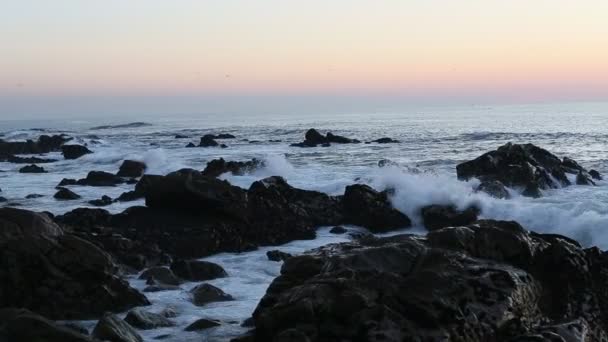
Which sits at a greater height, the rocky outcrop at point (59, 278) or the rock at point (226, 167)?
the rocky outcrop at point (59, 278)

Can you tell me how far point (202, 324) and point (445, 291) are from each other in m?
2.90

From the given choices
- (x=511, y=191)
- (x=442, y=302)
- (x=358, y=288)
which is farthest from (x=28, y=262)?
(x=511, y=191)

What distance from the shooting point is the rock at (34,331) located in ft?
17.8

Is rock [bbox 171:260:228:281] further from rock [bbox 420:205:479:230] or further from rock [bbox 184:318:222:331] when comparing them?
rock [bbox 420:205:479:230]

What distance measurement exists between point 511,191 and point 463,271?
14659 millimetres

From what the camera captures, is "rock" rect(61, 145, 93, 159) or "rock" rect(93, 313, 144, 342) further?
"rock" rect(61, 145, 93, 159)

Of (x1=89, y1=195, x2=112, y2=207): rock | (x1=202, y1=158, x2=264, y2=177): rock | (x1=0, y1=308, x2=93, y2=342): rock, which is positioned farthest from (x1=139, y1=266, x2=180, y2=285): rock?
(x1=202, y1=158, x2=264, y2=177): rock

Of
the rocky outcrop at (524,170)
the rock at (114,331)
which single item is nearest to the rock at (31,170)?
the rocky outcrop at (524,170)

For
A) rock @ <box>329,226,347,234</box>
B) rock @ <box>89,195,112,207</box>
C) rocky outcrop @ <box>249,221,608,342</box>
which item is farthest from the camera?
rock @ <box>89,195,112,207</box>

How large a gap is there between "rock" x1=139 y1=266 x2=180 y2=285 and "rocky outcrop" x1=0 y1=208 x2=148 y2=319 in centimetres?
100

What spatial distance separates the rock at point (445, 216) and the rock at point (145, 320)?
28.3 ft

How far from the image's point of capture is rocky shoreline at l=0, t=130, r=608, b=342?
5438 millimetres

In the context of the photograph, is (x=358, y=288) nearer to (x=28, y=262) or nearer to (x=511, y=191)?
(x=28, y=262)

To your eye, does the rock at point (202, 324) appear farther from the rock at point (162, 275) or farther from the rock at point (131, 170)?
the rock at point (131, 170)
